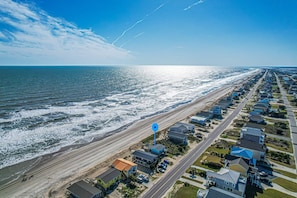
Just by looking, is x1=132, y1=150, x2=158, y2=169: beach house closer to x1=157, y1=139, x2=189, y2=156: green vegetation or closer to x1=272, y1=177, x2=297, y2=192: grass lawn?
x1=157, y1=139, x2=189, y2=156: green vegetation

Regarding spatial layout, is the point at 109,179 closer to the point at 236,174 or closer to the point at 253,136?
the point at 236,174


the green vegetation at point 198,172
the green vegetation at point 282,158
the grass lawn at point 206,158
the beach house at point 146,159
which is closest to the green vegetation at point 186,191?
the green vegetation at point 198,172

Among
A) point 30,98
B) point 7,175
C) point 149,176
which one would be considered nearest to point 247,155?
point 149,176

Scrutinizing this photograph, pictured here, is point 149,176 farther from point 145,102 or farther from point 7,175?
point 145,102

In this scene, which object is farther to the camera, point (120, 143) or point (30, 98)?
point (30, 98)

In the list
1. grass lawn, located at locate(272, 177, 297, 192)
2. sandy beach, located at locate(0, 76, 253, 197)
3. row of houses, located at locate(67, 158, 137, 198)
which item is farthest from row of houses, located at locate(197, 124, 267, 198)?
sandy beach, located at locate(0, 76, 253, 197)

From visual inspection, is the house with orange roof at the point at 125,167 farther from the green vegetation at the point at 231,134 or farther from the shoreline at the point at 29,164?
the green vegetation at the point at 231,134
